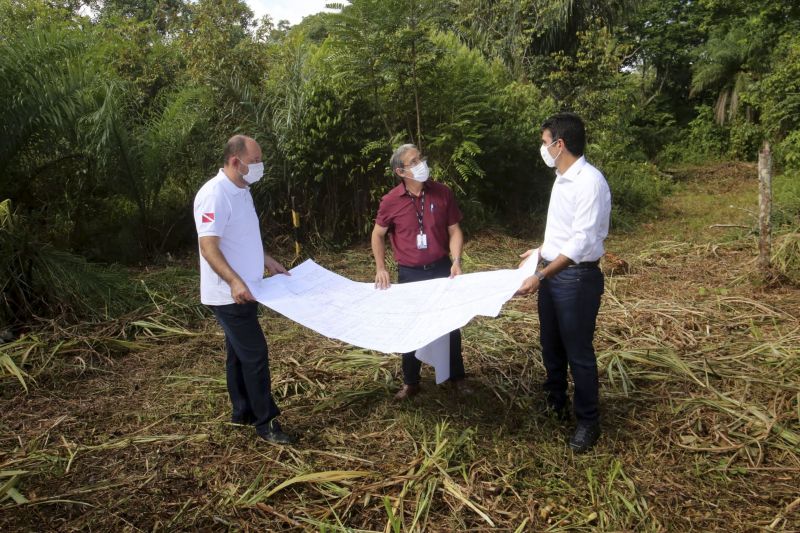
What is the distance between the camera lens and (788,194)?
9359 millimetres

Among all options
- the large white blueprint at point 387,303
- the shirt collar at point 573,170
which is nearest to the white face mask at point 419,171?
the large white blueprint at point 387,303

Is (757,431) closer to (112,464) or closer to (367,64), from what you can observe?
(112,464)

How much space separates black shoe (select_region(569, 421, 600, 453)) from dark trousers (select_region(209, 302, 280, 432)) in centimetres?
156

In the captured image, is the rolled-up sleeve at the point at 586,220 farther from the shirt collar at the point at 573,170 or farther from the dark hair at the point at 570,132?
the dark hair at the point at 570,132

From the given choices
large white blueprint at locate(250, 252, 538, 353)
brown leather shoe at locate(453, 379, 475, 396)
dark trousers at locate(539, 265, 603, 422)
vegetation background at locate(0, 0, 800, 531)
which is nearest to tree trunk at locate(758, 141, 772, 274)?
vegetation background at locate(0, 0, 800, 531)

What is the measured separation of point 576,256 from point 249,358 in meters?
1.68

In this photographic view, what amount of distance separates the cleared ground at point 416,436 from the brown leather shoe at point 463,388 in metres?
0.06

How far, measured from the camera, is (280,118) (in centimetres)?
819

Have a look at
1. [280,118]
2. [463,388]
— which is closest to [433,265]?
[463,388]

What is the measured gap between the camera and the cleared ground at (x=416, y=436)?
2543mm

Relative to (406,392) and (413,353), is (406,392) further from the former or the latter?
(413,353)

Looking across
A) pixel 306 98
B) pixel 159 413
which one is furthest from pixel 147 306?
pixel 306 98

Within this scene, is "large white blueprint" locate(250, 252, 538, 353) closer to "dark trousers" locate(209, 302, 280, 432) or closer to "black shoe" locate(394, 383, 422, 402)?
"dark trousers" locate(209, 302, 280, 432)

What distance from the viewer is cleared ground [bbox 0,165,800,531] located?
254 centimetres
